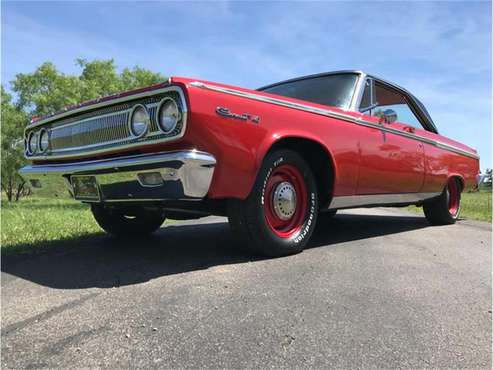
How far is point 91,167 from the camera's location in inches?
122

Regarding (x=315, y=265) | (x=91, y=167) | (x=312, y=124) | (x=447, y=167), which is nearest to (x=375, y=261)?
(x=315, y=265)

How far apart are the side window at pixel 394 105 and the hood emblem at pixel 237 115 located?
1900mm

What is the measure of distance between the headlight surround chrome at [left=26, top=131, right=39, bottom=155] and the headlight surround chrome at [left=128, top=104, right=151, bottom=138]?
4.73 feet

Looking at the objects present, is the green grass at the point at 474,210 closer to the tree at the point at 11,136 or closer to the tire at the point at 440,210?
the tire at the point at 440,210

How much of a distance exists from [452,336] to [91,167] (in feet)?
7.90

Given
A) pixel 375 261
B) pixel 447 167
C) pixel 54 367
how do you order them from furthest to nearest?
pixel 447 167 → pixel 375 261 → pixel 54 367

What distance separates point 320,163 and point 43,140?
239 centimetres

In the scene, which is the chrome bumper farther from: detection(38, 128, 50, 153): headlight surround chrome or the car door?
the car door

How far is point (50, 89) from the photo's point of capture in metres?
26.2

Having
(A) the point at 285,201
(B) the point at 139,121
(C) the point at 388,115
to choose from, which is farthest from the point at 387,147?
(B) the point at 139,121

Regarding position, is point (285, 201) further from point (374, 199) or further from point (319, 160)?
point (374, 199)

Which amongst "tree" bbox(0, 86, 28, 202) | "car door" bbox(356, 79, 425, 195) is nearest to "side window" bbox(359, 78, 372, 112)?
"car door" bbox(356, 79, 425, 195)

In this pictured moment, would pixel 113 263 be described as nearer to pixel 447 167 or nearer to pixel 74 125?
pixel 74 125

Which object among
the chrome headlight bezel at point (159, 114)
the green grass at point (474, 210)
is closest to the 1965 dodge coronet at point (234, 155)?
the chrome headlight bezel at point (159, 114)
